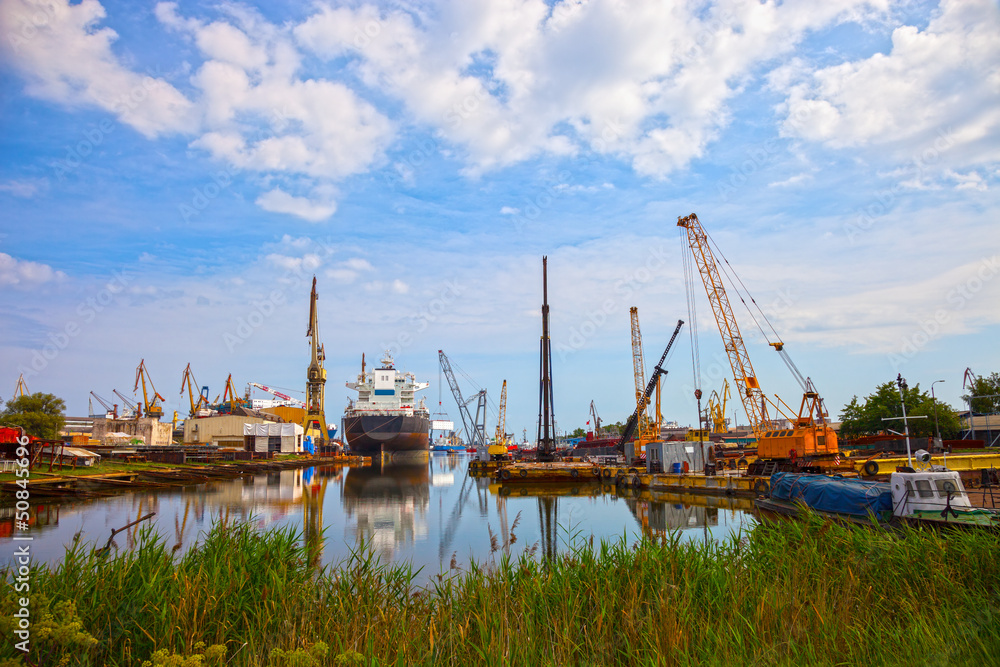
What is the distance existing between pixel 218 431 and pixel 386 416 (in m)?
30.2

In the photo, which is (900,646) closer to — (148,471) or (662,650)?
(662,650)

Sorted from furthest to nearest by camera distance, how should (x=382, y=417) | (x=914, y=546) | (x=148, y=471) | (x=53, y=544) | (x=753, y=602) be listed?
(x=382, y=417)
(x=148, y=471)
(x=53, y=544)
(x=914, y=546)
(x=753, y=602)

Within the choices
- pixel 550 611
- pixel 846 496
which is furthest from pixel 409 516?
pixel 550 611

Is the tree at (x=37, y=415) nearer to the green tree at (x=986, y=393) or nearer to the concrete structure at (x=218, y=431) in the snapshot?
the concrete structure at (x=218, y=431)

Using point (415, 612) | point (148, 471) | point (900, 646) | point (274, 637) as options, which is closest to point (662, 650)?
point (900, 646)

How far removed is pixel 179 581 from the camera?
28.9 feet

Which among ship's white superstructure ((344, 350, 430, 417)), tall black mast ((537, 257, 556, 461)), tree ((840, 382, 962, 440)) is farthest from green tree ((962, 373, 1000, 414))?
ship's white superstructure ((344, 350, 430, 417))

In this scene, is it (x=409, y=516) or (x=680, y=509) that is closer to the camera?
(x=409, y=516)

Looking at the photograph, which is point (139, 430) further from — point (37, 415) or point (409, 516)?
point (409, 516)

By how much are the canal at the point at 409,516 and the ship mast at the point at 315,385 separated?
53.4 meters

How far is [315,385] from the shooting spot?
110 metres

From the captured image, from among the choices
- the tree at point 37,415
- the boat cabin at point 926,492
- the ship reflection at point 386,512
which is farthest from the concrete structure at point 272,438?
the boat cabin at point 926,492

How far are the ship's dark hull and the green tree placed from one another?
8953cm

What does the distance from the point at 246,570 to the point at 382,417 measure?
106939 mm
